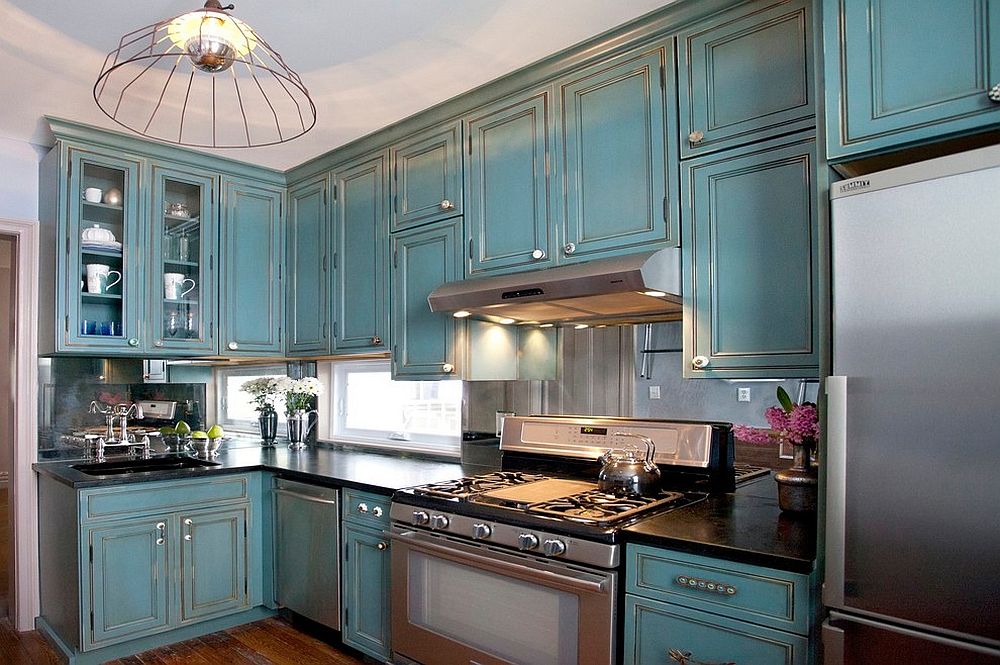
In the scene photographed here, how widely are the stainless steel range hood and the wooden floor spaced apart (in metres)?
1.61

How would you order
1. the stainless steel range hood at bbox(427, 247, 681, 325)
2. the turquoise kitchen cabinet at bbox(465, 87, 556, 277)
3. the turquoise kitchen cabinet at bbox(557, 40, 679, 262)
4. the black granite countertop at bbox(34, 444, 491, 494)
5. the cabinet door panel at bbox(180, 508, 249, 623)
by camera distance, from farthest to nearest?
the cabinet door panel at bbox(180, 508, 249, 623), the black granite countertop at bbox(34, 444, 491, 494), the turquoise kitchen cabinet at bbox(465, 87, 556, 277), the turquoise kitchen cabinet at bbox(557, 40, 679, 262), the stainless steel range hood at bbox(427, 247, 681, 325)

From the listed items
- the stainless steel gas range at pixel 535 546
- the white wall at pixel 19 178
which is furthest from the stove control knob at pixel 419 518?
the white wall at pixel 19 178

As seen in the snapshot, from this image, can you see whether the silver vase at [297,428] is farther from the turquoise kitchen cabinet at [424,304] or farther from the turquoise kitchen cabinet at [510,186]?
the turquoise kitchen cabinet at [510,186]

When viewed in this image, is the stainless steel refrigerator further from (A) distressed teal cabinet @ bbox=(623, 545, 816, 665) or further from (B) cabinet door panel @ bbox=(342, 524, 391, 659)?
(B) cabinet door panel @ bbox=(342, 524, 391, 659)

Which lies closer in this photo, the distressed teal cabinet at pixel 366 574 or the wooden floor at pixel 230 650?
the distressed teal cabinet at pixel 366 574

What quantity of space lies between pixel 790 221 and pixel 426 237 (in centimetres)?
162

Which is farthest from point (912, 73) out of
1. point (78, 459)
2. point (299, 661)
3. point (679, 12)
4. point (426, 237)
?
point (78, 459)

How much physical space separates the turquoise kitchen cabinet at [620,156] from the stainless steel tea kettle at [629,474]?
27.9 inches

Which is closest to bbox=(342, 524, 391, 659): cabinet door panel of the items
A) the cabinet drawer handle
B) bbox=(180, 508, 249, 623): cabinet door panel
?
bbox=(180, 508, 249, 623): cabinet door panel

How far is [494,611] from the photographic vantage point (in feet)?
7.27

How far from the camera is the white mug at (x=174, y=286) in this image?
357cm

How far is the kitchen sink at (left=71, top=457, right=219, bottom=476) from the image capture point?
3.40 m

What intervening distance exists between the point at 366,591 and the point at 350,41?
2.12 m

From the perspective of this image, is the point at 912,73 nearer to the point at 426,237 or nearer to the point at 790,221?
the point at 790,221
